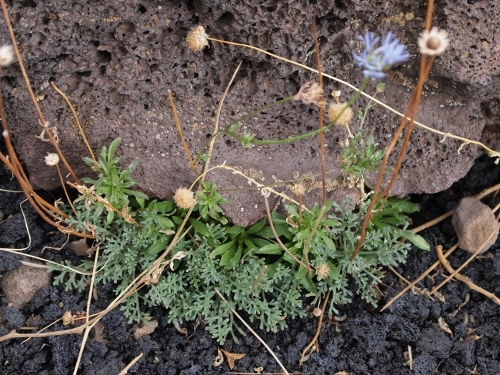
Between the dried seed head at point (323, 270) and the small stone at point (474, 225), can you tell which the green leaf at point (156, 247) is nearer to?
the dried seed head at point (323, 270)

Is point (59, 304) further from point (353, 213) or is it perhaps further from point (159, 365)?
point (353, 213)

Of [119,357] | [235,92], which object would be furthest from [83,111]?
[119,357]

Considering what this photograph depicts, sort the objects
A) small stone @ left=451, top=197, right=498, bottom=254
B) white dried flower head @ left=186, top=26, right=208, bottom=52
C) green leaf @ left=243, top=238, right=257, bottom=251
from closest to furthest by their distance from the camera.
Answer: white dried flower head @ left=186, top=26, right=208, bottom=52 < green leaf @ left=243, top=238, right=257, bottom=251 < small stone @ left=451, top=197, right=498, bottom=254

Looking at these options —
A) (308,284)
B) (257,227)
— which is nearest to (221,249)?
(257,227)

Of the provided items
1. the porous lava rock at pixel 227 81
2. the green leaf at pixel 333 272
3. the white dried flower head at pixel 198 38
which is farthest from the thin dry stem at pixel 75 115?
the green leaf at pixel 333 272

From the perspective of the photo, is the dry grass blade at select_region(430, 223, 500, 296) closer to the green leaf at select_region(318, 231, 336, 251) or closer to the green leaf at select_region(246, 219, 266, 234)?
the green leaf at select_region(318, 231, 336, 251)

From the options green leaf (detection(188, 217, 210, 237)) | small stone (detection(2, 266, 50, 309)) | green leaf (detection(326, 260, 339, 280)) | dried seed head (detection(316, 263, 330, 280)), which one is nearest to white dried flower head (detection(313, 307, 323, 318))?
green leaf (detection(326, 260, 339, 280))
